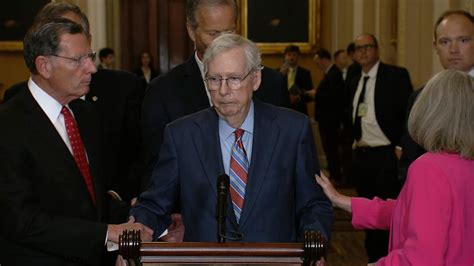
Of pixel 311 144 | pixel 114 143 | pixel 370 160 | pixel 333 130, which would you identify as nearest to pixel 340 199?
pixel 311 144

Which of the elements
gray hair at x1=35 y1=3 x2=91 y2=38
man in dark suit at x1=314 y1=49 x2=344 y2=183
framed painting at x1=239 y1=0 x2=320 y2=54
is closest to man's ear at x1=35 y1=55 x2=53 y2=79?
gray hair at x1=35 y1=3 x2=91 y2=38

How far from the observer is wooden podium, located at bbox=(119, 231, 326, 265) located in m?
2.53

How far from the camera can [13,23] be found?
1263cm

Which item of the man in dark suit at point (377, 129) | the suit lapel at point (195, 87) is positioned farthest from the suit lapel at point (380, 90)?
the suit lapel at point (195, 87)

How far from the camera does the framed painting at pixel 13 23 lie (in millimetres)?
12594

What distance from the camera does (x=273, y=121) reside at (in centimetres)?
317

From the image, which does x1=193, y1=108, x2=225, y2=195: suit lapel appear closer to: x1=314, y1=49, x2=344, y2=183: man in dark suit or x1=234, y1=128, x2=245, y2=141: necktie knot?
x1=234, y1=128, x2=245, y2=141: necktie knot

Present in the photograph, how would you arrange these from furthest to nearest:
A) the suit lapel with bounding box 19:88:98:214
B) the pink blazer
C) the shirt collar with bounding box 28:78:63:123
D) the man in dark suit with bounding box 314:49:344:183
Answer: the man in dark suit with bounding box 314:49:344:183 → the shirt collar with bounding box 28:78:63:123 → the suit lapel with bounding box 19:88:98:214 → the pink blazer

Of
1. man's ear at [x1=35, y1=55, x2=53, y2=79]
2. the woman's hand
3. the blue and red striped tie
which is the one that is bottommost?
the woman's hand

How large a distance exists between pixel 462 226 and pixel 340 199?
717 mm

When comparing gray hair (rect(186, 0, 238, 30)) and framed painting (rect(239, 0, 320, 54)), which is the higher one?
gray hair (rect(186, 0, 238, 30))

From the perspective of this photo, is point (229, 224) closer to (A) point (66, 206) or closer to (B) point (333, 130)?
(A) point (66, 206)

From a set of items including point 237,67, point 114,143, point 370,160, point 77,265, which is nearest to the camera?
point 237,67

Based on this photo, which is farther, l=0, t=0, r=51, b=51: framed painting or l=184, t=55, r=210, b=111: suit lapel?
l=0, t=0, r=51, b=51: framed painting
